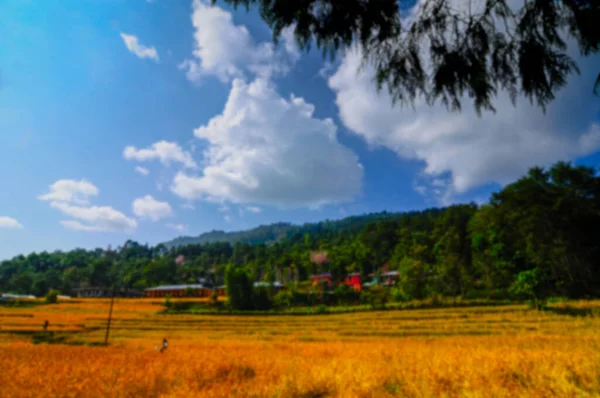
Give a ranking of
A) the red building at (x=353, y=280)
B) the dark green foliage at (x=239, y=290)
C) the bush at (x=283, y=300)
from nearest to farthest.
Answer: the dark green foliage at (x=239, y=290), the bush at (x=283, y=300), the red building at (x=353, y=280)

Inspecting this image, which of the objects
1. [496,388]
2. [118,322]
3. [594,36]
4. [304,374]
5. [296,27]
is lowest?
[118,322]

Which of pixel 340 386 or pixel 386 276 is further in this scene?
pixel 386 276

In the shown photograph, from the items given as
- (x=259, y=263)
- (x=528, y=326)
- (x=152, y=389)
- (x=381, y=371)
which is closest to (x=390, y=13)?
(x=381, y=371)

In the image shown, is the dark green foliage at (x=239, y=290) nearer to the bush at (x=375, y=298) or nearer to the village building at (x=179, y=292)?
the bush at (x=375, y=298)

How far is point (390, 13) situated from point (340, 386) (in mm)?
7501

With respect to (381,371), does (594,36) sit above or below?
above

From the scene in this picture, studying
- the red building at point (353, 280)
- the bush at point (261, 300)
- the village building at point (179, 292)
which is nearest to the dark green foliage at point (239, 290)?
the bush at point (261, 300)

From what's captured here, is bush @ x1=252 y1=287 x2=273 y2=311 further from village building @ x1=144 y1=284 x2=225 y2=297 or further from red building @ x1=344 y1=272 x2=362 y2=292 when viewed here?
village building @ x1=144 y1=284 x2=225 y2=297

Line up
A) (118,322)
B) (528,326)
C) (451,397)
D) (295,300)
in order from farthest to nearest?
(295,300)
(118,322)
(528,326)
(451,397)

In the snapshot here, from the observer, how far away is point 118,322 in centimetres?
4266

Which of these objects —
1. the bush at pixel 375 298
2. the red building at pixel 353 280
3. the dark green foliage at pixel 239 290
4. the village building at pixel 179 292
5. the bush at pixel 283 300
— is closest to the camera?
the bush at pixel 375 298

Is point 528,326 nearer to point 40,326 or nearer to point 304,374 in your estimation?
point 304,374

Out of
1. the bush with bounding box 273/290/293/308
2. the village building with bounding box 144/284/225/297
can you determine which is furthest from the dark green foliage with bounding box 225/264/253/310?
the village building with bounding box 144/284/225/297

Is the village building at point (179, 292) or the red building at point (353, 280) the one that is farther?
the village building at point (179, 292)
